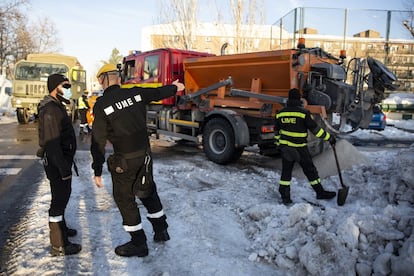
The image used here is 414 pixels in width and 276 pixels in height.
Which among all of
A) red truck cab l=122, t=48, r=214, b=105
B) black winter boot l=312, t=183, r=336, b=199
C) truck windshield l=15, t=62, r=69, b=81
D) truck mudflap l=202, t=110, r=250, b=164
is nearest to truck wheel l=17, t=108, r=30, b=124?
truck windshield l=15, t=62, r=69, b=81

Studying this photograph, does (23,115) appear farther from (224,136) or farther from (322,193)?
(322,193)

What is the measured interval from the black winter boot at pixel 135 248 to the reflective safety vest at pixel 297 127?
101 inches

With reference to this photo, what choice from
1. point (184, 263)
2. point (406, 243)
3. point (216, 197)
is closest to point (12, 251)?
point (184, 263)

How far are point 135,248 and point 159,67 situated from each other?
6.10m

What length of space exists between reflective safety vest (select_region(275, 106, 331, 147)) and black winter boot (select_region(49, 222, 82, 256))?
122 inches

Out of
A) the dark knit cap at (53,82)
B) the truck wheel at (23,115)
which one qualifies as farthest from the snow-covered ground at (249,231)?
the truck wheel at (23,115)

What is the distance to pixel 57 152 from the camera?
3289mm

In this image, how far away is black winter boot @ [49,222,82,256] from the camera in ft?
11.2

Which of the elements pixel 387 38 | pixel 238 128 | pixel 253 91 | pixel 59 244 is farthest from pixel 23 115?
pixel 387 38

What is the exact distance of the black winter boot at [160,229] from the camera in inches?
142

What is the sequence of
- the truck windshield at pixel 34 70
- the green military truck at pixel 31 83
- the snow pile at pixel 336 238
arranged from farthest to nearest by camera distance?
the truck windshield at pixel 34 70 → the green military truck at pixel 31 83 → the snow pile at pixel 336 238

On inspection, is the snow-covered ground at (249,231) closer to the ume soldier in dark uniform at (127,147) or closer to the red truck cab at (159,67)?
the ume soldier in dark uniform at (127,147)

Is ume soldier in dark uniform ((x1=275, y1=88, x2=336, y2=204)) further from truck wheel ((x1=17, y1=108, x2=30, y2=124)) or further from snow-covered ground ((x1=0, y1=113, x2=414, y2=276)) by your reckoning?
truck wheel ((x1=17, y1=108, x2=30, y2=124))

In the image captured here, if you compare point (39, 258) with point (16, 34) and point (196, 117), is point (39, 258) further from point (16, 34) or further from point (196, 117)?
point (16, 34)
